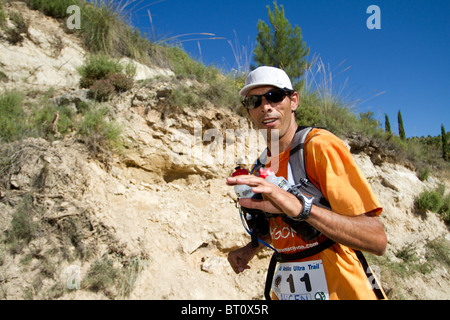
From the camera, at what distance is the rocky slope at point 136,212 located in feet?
10.9

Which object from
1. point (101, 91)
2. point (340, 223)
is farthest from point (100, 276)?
point (101, 91)

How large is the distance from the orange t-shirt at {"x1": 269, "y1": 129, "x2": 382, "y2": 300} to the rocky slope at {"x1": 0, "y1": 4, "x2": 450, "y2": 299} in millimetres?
2863

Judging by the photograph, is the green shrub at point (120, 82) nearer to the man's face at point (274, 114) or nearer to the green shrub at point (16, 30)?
the green shrub at point (16, 30)

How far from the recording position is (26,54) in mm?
6488

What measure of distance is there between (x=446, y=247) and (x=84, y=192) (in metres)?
8.69

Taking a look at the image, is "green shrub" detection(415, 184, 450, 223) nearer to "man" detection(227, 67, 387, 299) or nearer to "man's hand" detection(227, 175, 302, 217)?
"man" detection(227, 67, 387, 299)

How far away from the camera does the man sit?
124 centimetres

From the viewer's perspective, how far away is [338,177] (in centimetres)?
135

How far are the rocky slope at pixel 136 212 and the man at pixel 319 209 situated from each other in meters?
2.53

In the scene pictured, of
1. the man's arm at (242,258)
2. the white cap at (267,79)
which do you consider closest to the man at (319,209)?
the white cap at (267,79)

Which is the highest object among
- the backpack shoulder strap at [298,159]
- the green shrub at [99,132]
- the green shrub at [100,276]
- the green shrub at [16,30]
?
the green shrub at [16,30]
